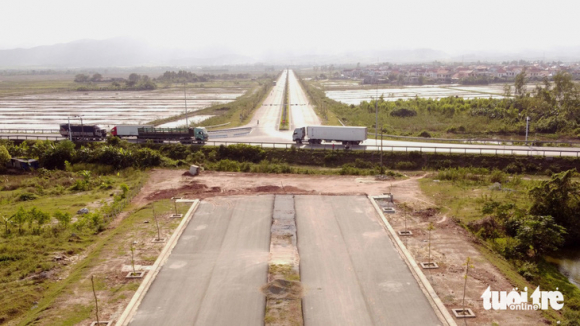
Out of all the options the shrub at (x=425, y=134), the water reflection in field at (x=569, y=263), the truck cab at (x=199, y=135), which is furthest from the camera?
the shrub at (x=425, y=134)

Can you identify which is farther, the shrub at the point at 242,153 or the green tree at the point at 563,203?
the shrub at the point at 242,153

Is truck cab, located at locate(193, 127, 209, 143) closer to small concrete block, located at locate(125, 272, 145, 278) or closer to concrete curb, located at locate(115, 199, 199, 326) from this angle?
concrete curb, located at locate(115, 199, 199, 326)

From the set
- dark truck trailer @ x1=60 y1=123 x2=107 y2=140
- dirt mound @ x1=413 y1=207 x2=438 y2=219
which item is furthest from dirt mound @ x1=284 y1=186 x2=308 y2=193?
dark truck trailer @ x1=60 y1=123 x2=107 y2=140

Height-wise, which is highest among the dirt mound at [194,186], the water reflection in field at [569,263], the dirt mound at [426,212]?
the dirt mound at [194,186]

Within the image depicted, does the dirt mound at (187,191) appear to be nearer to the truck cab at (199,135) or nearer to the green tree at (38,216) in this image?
the green tree at (38,216)

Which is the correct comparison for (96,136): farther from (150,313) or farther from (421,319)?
(421,319)

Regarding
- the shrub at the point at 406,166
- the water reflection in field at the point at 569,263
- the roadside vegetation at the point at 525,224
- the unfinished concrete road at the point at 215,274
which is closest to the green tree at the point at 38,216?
the unfinished concrete road at the point at 215,274

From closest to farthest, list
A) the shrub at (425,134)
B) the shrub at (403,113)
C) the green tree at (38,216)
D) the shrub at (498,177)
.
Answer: the green tree at (38,216) < the shrub at (498,177) < the shrub at (425,134) < the shrub at (403,113)

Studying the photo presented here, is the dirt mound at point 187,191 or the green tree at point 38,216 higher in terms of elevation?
the green tree at point 38,216
